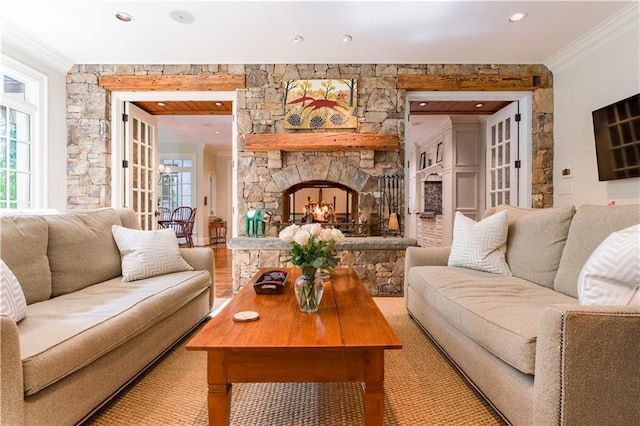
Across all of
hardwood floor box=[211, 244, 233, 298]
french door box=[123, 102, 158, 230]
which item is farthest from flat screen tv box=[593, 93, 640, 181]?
french door box=[123, 102, 158, 230]

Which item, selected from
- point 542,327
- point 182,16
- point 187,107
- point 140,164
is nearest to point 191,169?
point 187,107

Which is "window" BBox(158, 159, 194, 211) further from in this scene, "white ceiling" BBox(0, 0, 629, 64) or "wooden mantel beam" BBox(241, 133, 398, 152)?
"wooden mantel beam" BBox(241, 133, 398, 152)

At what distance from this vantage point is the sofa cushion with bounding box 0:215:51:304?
1.61 m

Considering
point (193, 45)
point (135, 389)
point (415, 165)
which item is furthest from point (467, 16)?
point (415, 165)

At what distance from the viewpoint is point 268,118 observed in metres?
3.85

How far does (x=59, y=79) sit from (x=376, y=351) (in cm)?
468

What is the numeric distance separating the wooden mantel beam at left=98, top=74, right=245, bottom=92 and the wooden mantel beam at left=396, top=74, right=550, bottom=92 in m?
2.05

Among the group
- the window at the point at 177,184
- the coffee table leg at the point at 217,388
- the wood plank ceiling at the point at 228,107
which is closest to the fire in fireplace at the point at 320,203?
the wood plank ceiling at the point at 228,107

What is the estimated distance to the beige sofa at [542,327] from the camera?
1.03 m

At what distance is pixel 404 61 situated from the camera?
3773 mm

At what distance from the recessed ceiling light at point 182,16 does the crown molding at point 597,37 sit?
3.80 m

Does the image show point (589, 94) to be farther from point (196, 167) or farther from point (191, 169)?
point (191, 169)

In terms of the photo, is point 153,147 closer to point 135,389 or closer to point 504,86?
point 135,389

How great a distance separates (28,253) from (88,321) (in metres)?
0.66
